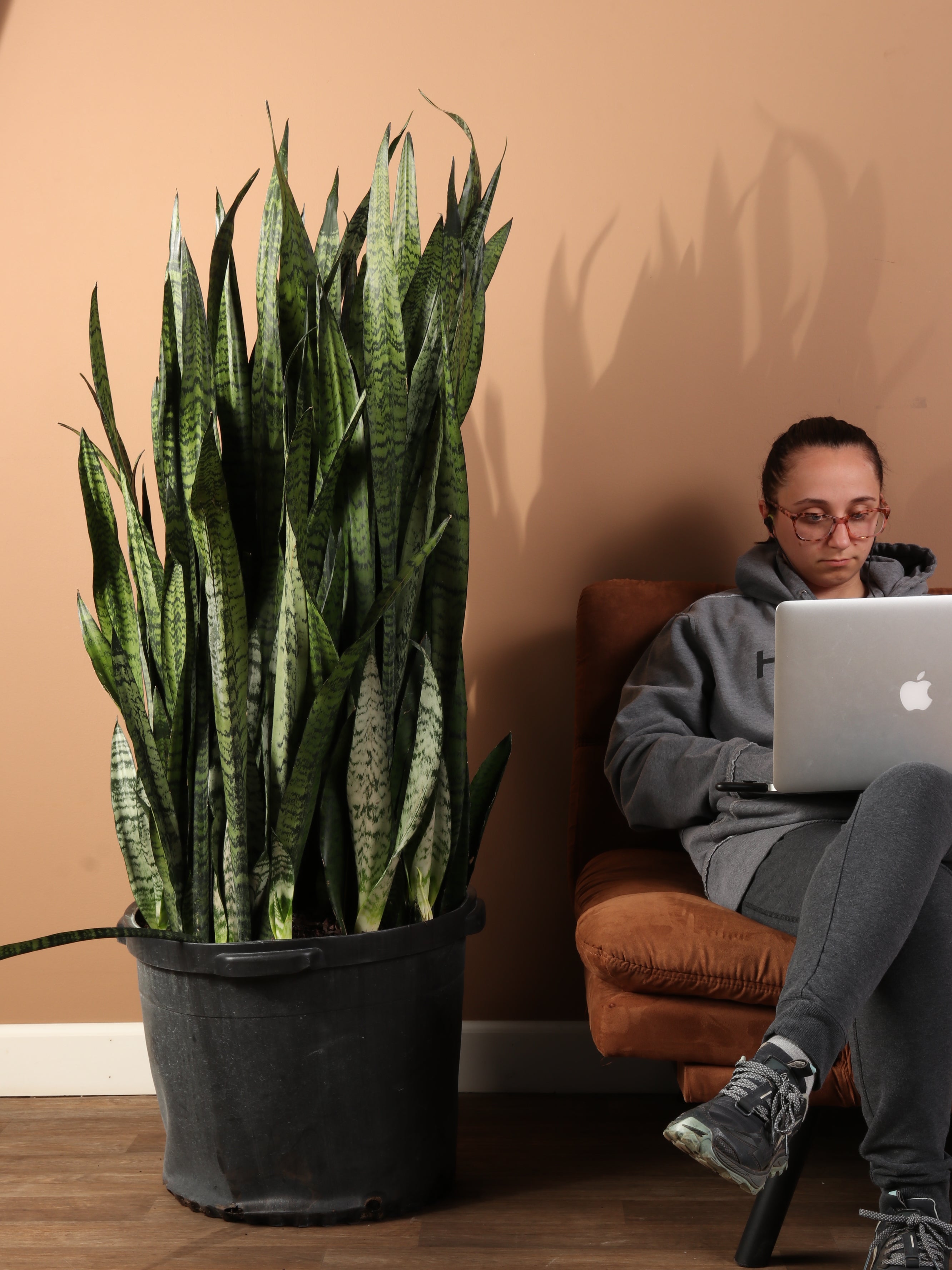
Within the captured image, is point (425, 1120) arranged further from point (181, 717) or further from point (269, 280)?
point (269, 280)

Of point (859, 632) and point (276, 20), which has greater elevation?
point (276, 20)

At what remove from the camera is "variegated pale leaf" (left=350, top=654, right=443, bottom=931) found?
1332mm

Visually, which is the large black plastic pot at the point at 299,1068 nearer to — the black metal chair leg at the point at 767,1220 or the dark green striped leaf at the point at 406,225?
the black metal chair leg at the point at 767,1220

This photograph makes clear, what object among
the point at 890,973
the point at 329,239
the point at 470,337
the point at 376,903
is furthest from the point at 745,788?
the point at 329,239

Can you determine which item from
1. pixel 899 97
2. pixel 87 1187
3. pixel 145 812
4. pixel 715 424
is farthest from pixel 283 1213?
pixel 899 97

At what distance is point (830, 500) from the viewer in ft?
5.49

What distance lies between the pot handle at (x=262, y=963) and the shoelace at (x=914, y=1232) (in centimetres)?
68

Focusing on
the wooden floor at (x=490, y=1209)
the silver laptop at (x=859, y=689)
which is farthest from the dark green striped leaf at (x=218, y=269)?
the wooden floor at (x=490, y=1209)

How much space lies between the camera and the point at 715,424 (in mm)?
1979

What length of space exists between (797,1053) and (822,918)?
150mm

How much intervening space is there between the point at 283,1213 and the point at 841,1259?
0.70 meters

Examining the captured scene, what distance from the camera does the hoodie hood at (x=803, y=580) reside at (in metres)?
1.70

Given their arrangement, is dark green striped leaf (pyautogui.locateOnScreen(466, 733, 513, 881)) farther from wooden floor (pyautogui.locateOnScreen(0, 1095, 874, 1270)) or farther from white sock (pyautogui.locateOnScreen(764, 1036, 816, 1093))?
white sock (pyautogui.locateOnScreen(764, 1036, 816, 1093))

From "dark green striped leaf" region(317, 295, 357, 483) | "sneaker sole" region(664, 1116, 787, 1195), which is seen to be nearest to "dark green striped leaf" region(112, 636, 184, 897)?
"dark green striped leaf" region(317, 295, 357, 483)
